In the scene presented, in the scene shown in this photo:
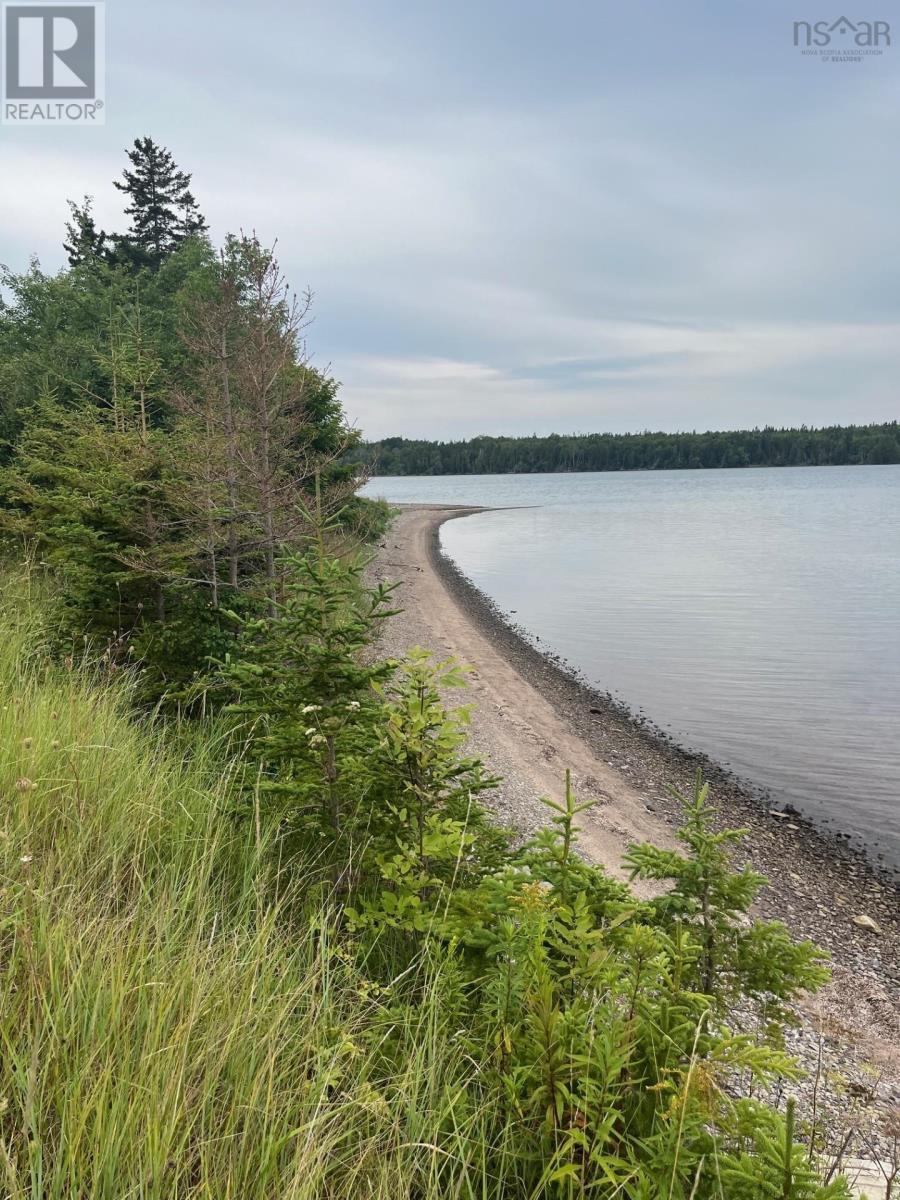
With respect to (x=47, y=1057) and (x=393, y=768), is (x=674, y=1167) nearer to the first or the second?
(x=47, y=1057)

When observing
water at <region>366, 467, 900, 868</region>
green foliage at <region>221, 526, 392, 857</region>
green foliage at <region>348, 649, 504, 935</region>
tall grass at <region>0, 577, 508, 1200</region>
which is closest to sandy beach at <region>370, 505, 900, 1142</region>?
water at <region>366, 467, 900, 868</region>

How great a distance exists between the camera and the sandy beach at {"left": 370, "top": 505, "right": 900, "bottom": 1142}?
5914 millimetres

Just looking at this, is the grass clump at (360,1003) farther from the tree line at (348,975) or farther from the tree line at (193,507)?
the tree line at (193,507)

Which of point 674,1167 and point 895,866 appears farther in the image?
point 895,866

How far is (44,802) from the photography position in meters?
3.64

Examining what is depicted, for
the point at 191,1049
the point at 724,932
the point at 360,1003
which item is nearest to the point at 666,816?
the point at 724,932

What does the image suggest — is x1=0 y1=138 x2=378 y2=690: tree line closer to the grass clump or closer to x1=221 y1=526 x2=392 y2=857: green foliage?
x1=221 y1=526 x2=392 y2=857: green foliage

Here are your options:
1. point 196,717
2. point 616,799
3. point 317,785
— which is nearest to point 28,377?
point 196,717

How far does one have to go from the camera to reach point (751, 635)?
22250 millimetres

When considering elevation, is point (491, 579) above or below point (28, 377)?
below

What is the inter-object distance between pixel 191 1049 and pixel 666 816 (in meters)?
8.99

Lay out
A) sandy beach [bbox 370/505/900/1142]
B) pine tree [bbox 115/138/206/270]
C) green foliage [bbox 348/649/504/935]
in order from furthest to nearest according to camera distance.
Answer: pine tree [bbox 115/138/206/270]
sandy beach [bbox 370/505/900/1142]
green foliage [bbox 348/649/504/935]

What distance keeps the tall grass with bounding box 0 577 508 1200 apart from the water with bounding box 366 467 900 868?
9.21 m

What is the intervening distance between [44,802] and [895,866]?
10011mm
